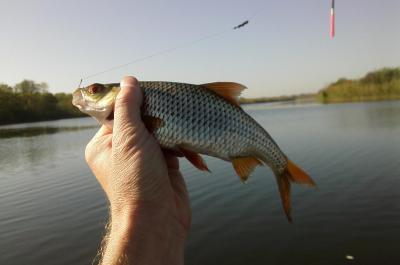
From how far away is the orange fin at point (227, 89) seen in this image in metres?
3.55

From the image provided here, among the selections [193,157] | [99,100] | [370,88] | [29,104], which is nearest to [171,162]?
[193,157]

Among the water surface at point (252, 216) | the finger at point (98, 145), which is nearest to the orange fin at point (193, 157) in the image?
the finger at point (98, 145)

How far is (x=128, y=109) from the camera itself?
3.19 m

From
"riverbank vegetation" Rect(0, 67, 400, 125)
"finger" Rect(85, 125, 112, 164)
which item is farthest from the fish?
"riverbank vegetation" Rect(0, 67, 400, 125)

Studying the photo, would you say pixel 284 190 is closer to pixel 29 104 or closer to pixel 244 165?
pixel 244 165

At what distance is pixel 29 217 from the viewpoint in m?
16.2

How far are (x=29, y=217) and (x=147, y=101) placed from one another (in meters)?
15.3

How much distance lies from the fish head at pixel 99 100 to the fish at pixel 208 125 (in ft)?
0.03

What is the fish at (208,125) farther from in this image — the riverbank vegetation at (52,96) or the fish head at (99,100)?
the riverbank vegetation at (52,96)

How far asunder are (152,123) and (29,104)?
394 ft

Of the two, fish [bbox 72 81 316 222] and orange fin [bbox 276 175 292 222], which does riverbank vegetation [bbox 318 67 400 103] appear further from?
fish [bbox 72 81 316 222]

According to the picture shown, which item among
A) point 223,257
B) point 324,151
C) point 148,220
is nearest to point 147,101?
point 148,220

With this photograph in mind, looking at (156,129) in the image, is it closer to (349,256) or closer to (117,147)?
(117,147)

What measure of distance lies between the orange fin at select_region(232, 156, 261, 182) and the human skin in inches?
27.3
